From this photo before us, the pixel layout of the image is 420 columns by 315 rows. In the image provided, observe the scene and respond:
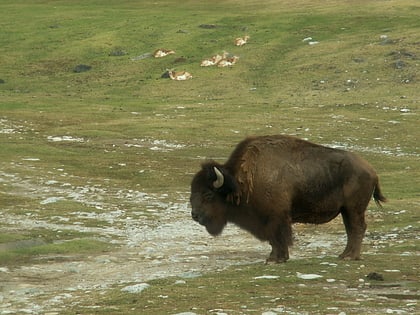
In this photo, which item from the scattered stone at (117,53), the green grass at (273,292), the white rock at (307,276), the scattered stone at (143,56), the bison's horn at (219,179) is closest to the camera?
the green grass at (273,292)

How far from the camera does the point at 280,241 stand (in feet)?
52.9

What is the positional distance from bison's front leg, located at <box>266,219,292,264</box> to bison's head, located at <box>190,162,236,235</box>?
98 cm

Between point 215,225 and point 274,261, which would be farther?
point 215,225

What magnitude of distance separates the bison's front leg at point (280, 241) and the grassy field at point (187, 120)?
372 mm

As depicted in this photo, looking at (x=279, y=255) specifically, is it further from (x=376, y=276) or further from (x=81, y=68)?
(x=81, y=68)

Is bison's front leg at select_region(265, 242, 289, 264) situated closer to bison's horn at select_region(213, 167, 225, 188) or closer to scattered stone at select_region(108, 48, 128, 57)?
bison's horn at select_region(213, 167, 225, 188)

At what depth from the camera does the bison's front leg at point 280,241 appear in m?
16.1

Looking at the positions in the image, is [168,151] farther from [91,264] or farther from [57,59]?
[57,59]

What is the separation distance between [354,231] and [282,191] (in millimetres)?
1432

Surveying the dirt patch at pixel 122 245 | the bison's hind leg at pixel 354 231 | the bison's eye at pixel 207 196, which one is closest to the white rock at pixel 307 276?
the dirt patch at pixel 122 245

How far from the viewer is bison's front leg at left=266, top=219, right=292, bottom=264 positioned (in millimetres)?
16125

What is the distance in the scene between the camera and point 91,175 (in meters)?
28.8

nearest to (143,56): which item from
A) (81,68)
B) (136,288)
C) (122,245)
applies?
(81,68)

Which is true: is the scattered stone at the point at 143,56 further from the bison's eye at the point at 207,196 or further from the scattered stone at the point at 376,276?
the scattered stone at the point at 376,276
